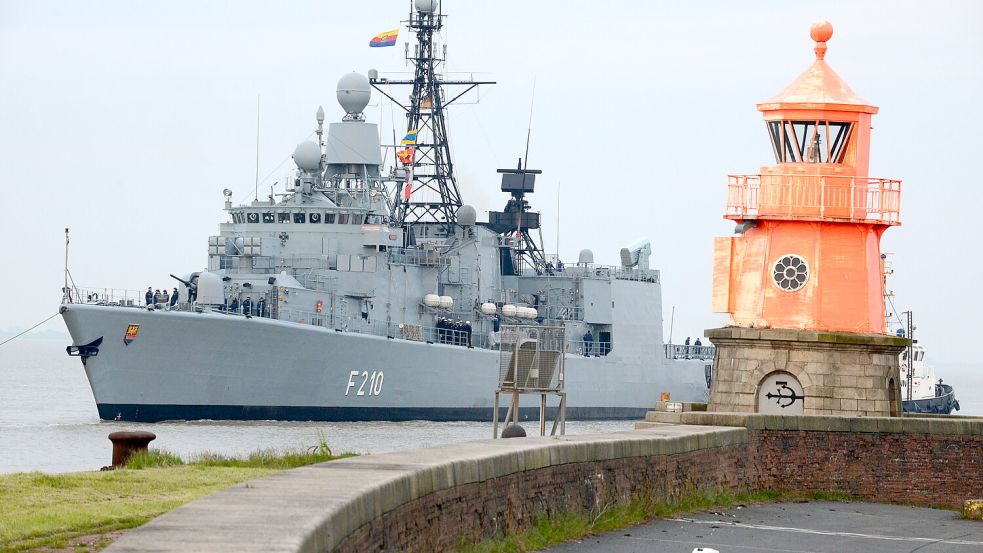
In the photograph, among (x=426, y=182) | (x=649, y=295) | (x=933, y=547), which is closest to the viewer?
(x=933, y=547)

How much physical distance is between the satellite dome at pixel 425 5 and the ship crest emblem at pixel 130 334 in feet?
56.1

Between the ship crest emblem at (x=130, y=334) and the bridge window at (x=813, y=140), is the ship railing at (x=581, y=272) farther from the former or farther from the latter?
the bridge window at (x=813, y=140)

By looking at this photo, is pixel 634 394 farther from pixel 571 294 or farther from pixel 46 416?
pixel 46 416

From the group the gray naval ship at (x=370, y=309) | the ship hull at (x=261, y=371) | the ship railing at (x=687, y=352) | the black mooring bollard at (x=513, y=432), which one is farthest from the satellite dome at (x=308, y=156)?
the black mooring bollard at (x=513, y=432)

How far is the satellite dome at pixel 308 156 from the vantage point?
45531mm

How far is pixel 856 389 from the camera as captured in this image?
1786 cm

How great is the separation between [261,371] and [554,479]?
92.6 ft

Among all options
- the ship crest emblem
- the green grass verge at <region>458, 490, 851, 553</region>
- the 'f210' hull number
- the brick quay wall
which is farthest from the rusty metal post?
the 'f210' hull number

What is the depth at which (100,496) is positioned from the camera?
1173 cm

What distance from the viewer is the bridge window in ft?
61.8

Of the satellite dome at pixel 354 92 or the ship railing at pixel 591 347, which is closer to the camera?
the satellite dome at pixel 354 92

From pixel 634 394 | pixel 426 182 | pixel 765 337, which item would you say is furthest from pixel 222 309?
pixel 765 337

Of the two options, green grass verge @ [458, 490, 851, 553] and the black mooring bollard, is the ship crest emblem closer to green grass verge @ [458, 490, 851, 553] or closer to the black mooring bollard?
the black mooring bollard

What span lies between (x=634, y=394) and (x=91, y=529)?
150ft
